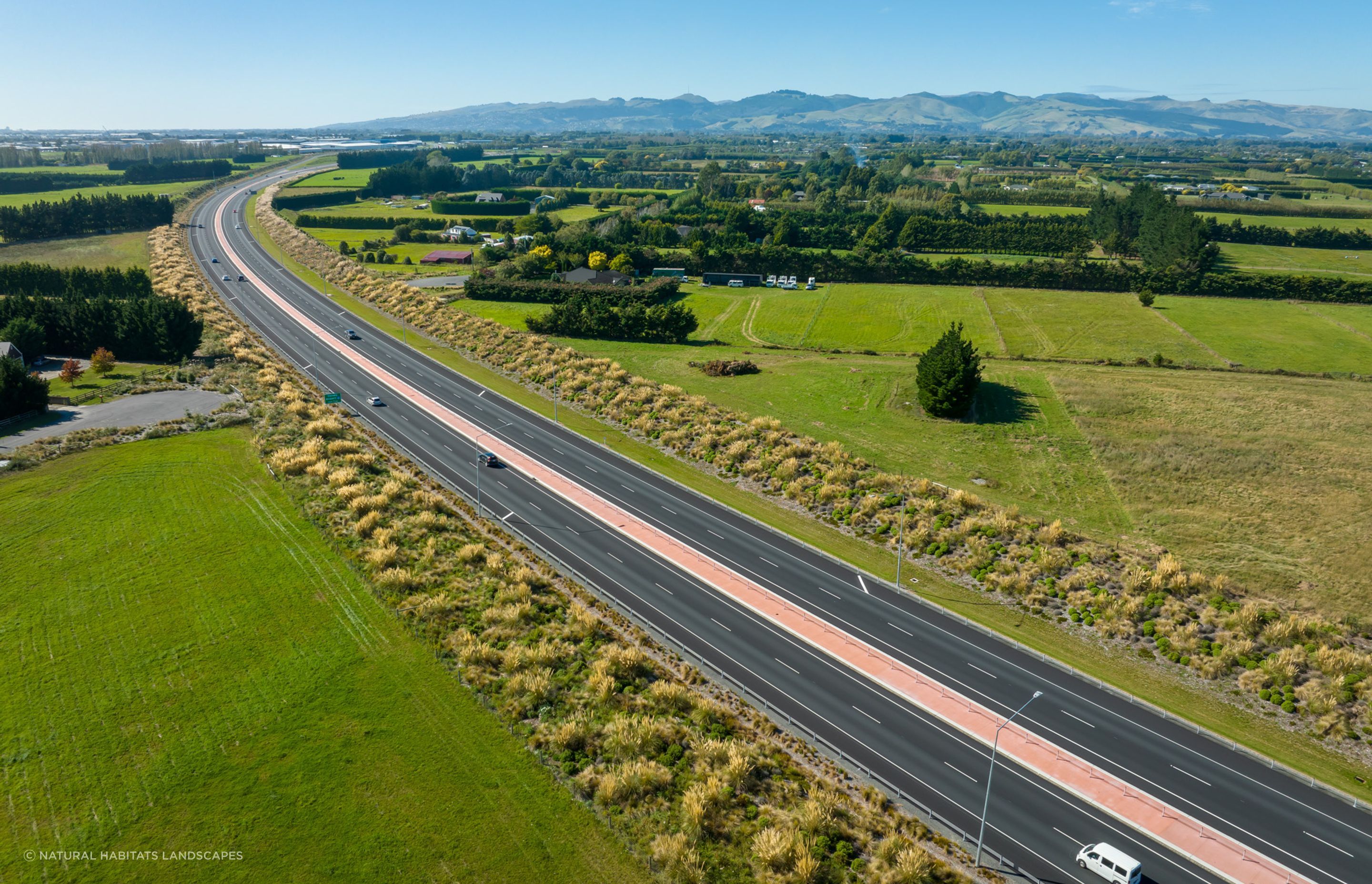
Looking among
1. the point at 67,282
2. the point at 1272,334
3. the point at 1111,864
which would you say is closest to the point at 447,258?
the point at 67,282

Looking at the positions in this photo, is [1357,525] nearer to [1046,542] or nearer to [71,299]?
[1046,542]

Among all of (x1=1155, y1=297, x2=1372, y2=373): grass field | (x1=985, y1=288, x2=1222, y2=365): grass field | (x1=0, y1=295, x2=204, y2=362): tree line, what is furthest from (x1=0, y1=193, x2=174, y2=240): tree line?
(x1=1155, y1=297, x2=1372, y2=373): grass field

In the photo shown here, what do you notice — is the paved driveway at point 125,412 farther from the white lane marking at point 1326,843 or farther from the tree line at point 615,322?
the white lane marking at point 1326,843

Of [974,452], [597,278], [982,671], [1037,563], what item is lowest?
[982,671]

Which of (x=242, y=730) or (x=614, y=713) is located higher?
(x=242, y=730)

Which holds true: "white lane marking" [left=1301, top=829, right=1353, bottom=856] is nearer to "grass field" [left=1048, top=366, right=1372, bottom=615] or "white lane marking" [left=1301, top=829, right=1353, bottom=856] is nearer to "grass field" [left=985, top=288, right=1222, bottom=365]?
"grass field" [left=1048, top=366, right=1372, bottom=615]

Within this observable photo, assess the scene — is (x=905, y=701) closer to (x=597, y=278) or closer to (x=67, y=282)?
(x=597, y=278)

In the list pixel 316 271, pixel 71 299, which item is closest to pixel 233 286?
pixel 316 271
